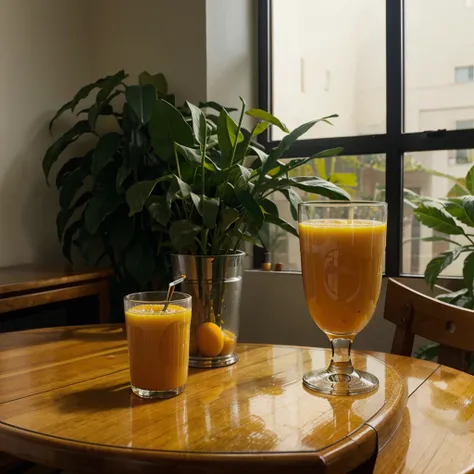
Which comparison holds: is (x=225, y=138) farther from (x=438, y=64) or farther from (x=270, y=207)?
(x=438, y=64)

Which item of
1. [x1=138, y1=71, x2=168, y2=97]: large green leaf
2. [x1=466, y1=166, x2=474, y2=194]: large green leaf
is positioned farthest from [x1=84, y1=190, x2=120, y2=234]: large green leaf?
[x1=466, y1=166, x2=474, y2=194]: large green leaf

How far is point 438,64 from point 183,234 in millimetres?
1845

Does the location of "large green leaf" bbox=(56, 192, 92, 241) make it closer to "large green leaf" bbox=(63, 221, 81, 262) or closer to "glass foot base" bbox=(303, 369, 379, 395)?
Answer: "large green leaf" bbox=(63, 221, 81, 262)

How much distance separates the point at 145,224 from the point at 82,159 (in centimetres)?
44

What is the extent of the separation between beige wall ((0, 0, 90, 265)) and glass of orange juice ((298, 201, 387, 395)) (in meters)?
1.90

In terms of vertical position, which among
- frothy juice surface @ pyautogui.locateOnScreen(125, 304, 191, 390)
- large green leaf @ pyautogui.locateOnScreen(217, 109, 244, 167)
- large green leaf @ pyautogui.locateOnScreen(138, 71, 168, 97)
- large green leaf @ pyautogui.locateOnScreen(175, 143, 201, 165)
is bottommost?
frothy juice surface @ pyautogui.locateOnScreen(125, 304, 191, 390)

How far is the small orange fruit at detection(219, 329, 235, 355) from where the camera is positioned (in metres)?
1.05

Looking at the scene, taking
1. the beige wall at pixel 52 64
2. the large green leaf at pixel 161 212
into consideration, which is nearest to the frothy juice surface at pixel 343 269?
the large green leaf at pixel 161 212

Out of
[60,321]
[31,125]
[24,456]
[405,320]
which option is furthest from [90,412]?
[31,125]

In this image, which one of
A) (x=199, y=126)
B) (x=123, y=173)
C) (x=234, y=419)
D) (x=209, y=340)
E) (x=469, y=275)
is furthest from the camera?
(x=123, y=173)

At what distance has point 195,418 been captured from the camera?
751 millimetres

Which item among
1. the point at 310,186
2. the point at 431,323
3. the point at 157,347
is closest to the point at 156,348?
the point at 157,347

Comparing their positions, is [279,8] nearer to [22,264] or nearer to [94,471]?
[22,264]

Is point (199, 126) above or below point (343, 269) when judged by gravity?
above
